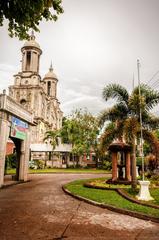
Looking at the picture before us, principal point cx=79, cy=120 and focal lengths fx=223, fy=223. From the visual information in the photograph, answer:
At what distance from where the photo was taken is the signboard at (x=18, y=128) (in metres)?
15.4

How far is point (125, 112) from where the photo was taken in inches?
559

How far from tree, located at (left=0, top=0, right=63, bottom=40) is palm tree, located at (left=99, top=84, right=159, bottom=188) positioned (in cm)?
786

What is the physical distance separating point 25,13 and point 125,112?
957 cm

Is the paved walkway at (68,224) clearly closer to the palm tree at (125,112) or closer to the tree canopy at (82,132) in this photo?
the palm tree at (125,112)

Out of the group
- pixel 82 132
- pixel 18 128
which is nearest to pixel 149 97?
pixel 18 128

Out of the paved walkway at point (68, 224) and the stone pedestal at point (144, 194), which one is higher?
the stone pedestal at point (144, 194)

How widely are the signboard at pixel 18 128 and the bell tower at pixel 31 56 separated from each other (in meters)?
35.7

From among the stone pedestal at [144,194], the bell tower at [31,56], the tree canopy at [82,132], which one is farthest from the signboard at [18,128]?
→ the bell tower at [31,56]

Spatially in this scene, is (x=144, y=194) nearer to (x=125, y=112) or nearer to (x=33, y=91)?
(x=125, y=112)

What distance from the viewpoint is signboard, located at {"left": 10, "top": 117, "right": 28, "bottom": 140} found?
15.4m

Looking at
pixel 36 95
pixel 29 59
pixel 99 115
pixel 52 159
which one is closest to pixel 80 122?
pixel 52 159

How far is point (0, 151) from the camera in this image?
13.8 meters

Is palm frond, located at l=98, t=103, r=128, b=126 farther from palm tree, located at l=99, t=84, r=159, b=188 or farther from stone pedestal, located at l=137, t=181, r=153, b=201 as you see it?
stone pedestal, located at l=137, t=181, r=153, b=201

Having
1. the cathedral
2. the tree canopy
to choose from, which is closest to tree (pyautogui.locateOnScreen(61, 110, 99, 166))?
the tree canopy
